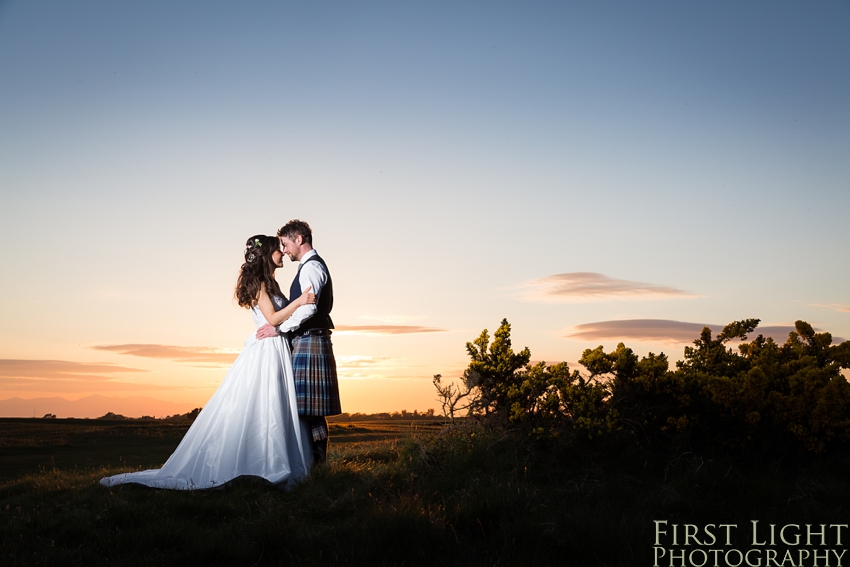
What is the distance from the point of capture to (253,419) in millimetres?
6953

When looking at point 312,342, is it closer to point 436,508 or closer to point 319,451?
point 319,451

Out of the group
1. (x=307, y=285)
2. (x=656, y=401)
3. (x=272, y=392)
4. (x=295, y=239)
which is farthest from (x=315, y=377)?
(x=656, y=401)

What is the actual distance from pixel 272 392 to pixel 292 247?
5.49 feet

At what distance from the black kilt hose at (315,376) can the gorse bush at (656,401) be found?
1282mm

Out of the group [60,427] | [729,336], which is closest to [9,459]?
[60,427]

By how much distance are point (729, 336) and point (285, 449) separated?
21.2 ft

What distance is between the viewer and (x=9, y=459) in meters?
9.37

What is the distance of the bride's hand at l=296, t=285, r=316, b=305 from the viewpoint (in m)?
6.94

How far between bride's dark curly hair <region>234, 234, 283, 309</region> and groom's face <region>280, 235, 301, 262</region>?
179 mm

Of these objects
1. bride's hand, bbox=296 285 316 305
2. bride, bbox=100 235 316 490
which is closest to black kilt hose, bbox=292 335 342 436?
bride, bbox=100 235 316 490

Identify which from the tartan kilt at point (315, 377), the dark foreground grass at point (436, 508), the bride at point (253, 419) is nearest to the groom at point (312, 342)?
the tartan kilt at point (315, 377)

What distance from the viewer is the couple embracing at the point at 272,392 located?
670 centimetres

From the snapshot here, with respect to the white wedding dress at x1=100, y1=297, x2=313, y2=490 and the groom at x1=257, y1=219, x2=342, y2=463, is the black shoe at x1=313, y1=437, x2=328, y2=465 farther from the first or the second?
the white wedding dress at x1=100, y1=297, x2=313, y2=490

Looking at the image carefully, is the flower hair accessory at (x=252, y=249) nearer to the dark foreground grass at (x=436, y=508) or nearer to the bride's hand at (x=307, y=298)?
the bride's hand at (x=307, y=298)
